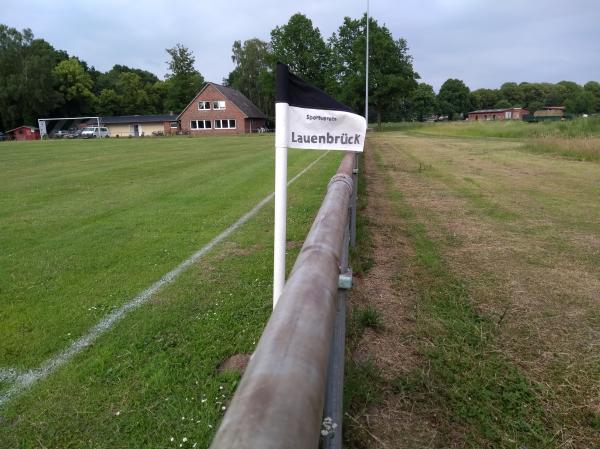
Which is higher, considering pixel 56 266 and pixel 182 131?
pixel 182 131

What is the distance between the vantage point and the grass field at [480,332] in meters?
2.57

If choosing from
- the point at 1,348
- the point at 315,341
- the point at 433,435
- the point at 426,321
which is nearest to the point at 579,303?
the point at 426,321

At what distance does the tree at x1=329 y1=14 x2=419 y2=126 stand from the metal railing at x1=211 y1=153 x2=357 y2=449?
66.2 m

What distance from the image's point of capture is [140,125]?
75.6 metres

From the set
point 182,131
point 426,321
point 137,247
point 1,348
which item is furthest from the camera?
point 182,131

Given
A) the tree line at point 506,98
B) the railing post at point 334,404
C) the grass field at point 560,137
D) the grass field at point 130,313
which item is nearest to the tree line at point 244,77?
the tree line at point 506,98

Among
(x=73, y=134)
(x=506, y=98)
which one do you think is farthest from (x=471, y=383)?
(x=506, y=98)

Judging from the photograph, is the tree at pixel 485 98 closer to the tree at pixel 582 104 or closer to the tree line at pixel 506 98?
the tree line at pixel 506 98

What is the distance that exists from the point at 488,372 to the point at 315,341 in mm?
2340

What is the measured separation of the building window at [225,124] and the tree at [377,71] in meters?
17.1

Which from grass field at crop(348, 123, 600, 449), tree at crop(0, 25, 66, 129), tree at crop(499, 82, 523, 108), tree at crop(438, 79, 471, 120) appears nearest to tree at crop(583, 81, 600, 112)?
tree at crop(499, 82, 523, 108)

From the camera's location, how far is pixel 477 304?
4164mm

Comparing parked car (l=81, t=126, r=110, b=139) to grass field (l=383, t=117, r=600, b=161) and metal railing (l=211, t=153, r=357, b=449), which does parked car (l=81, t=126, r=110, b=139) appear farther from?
metal railing (l=211, t=153, r=357, b=449)

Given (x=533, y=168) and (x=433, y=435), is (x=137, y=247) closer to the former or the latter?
(x=433, y=435)
